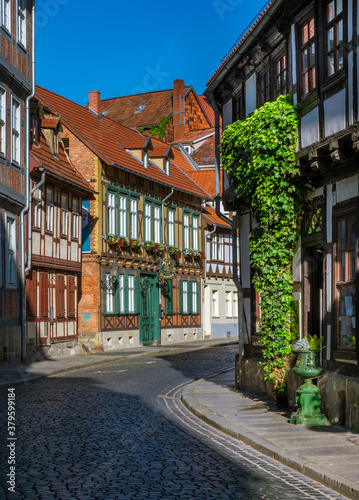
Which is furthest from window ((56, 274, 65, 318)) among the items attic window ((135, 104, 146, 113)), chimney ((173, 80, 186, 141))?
attic window ((135, 104, 146, 113))

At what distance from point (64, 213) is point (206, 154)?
2555 centimetres

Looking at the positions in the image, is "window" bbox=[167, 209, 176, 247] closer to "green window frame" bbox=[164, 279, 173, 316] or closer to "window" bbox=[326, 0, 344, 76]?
"green window frame" bbox=[164, 279, 173, 316]

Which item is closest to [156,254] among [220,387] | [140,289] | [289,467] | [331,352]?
[140,289]

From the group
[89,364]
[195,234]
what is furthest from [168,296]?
[89,364]

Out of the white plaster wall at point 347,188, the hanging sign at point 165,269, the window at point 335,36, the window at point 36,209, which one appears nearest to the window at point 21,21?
the window at point 36,209

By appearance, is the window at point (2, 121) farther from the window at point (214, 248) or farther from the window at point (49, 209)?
the window at point (214, 248)

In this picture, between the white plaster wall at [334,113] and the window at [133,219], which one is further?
the window at [133,219]

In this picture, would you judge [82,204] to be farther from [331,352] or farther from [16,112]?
[331,352]

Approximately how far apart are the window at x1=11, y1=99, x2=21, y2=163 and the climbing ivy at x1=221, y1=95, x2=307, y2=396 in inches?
447

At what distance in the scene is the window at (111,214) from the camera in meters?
34.0

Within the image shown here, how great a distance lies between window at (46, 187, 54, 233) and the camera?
28547 millimetres

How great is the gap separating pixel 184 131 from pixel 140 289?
26100 mm

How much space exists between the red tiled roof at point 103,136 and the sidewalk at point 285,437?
18848mm

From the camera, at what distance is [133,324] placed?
36.6m
